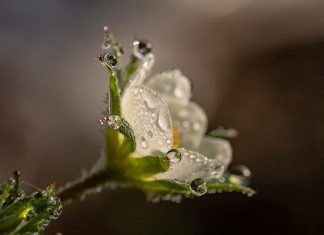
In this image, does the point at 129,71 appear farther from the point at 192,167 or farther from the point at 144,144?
the point at 192,167

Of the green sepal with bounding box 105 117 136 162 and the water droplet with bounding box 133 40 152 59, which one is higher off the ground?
the water droplet with bounding box 133 40 152 59

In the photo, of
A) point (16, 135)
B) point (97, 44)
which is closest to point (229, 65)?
point (97, 44)

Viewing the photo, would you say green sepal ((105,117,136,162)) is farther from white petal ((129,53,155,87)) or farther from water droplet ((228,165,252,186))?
water droplet ((228,165,252,186))

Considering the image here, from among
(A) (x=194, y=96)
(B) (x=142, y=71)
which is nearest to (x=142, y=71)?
(B) (x=142, y=71)

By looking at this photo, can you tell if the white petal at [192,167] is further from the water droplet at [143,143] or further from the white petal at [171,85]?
the white petal at [171,85]

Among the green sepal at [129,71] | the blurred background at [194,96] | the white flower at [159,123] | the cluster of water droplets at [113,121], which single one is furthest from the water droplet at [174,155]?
the blurred background at [194,96]

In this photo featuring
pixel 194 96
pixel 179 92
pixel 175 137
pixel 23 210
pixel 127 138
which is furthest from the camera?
pixel 194 96

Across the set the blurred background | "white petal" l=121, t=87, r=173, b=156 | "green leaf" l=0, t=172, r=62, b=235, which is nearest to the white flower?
"white petal" l=121, t=87, r=173, b=156
